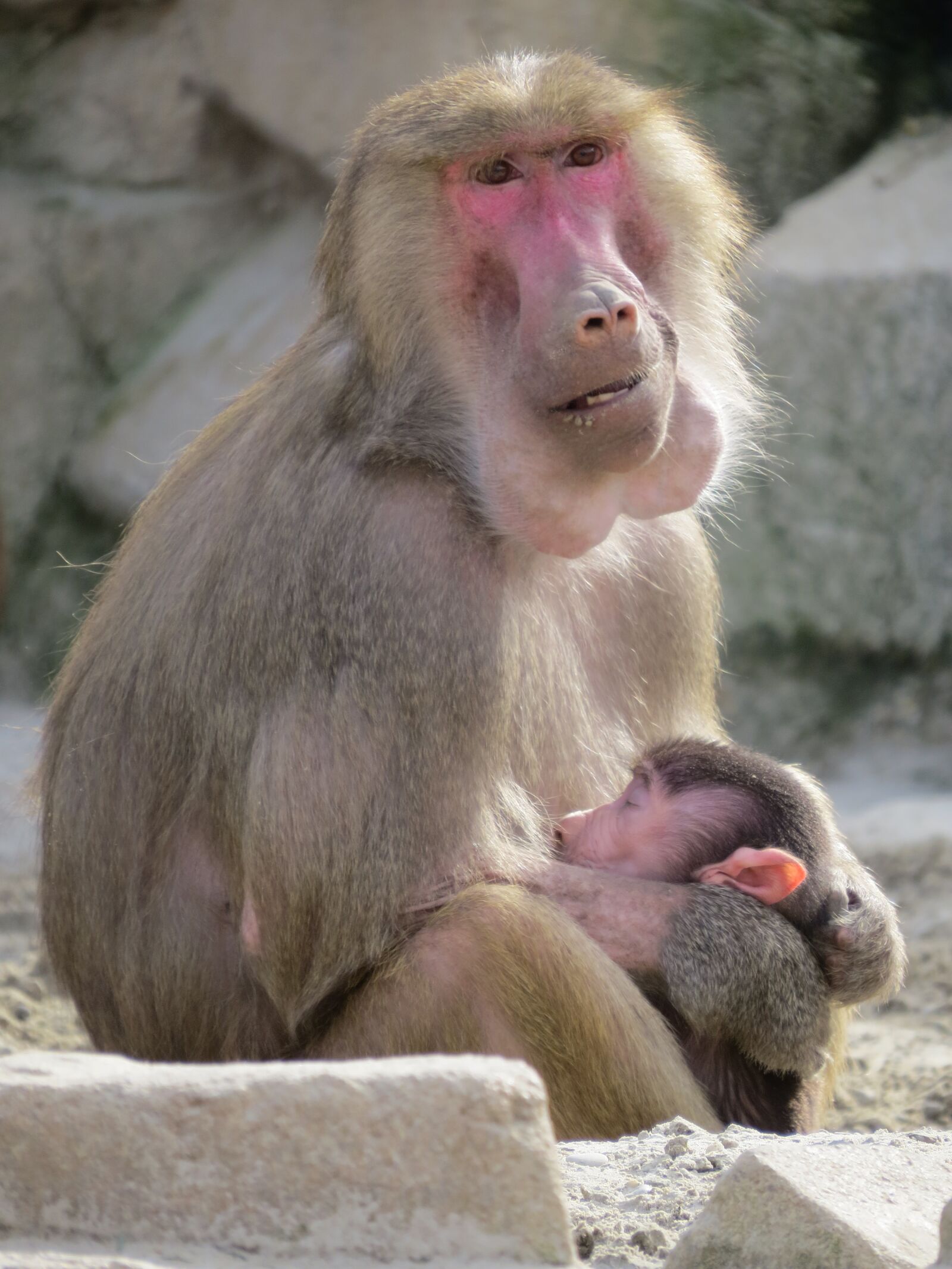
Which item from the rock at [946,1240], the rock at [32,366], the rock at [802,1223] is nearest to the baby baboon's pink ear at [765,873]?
the rock at [802,1223]

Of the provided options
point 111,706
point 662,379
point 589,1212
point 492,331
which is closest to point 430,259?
point 492,331

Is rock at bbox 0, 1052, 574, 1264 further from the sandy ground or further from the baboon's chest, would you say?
the sandy ground

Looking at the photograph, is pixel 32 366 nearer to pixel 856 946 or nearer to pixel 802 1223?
pixel 856 946

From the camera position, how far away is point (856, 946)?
10.6ft

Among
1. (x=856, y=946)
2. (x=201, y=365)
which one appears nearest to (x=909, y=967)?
(x=856, y=946)

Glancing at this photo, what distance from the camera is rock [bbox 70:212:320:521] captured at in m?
6.60

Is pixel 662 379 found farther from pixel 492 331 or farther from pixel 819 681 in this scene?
pixel 819 681

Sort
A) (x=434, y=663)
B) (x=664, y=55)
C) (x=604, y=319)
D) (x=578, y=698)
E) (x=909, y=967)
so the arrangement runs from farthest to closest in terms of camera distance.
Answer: (x=664, y=55), (x=909, y=967), (x=578, y=698), (x=434, y=663), (x=604, y=319)

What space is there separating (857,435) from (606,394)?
10.5ft

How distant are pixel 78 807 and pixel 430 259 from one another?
1.17 meters

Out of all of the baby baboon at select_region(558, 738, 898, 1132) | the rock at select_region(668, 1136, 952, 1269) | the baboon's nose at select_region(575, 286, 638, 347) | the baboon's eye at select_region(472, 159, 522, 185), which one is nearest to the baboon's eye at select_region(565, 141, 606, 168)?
the baboon's eye at select_region(472, 159, 522, 185)

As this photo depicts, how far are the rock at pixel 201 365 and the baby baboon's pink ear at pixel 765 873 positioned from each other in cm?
379

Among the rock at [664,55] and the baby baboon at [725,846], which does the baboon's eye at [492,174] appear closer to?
the baby baboon at [725,846]

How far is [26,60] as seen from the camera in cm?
677
